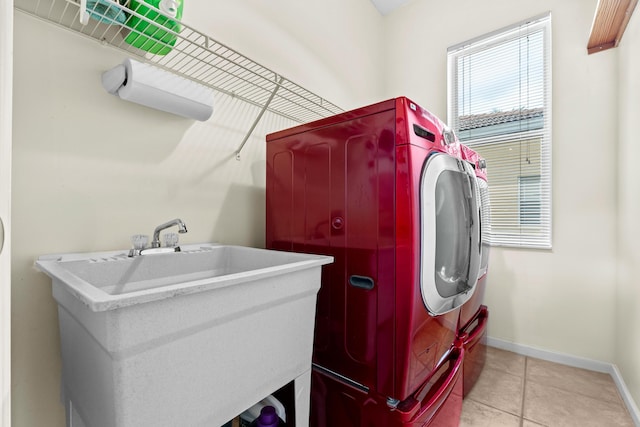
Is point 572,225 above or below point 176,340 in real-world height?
above

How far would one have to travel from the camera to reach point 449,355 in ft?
4.60

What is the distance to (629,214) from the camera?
66.9 inches

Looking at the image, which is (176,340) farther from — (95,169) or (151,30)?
(151,30)

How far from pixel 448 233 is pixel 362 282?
1.37 ft

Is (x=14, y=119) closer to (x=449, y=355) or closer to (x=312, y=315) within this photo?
(x=312, y=315)

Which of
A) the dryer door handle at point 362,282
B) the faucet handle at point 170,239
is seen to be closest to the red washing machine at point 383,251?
the dryer door handle at point 362,282

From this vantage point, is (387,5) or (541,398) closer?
(541,398)

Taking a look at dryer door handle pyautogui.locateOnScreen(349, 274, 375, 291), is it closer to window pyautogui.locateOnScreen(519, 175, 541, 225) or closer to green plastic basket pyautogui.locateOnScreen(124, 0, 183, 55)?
green plastic basket pyautogui.locateOnScreen(124, 0, 183, 55)

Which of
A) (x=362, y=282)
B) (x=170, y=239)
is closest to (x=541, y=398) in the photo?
(x=362, y=282)

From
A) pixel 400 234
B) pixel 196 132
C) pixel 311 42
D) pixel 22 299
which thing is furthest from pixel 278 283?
pixel 311 42

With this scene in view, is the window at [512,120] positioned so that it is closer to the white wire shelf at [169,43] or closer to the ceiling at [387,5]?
→ the ceiling at [387,5]

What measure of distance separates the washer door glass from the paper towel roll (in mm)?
945

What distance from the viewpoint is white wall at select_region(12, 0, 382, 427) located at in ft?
3.00

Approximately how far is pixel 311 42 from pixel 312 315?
1.99 metres
